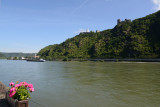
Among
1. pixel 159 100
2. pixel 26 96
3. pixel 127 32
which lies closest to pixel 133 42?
pixel 127 32

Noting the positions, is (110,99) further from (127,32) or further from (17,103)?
(127,32)

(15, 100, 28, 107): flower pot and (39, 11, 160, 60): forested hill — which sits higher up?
(39, 11, 160, 60): forested hill

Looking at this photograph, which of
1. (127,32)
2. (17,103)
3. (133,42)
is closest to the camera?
(17,103)

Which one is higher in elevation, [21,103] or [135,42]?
[135,42]

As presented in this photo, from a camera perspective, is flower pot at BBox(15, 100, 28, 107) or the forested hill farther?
the forested hill

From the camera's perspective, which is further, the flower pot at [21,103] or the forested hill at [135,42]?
the forested hill at [135,42]

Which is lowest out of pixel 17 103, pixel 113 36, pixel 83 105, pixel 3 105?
pixel 83 105

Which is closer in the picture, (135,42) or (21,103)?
(21,103)

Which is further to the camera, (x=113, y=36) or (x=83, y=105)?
(x=113, y=36)

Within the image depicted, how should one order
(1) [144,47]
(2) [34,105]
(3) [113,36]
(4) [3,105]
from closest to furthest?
(4) [3,105] → (2) [34,105] → (1) [144,47] → (3) [113,36]

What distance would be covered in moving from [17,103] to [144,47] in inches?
Result: 5833

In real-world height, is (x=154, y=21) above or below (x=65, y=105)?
above

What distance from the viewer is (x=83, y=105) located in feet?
42.8

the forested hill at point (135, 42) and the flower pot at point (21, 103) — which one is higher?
the forested hill at point (135, 42)
